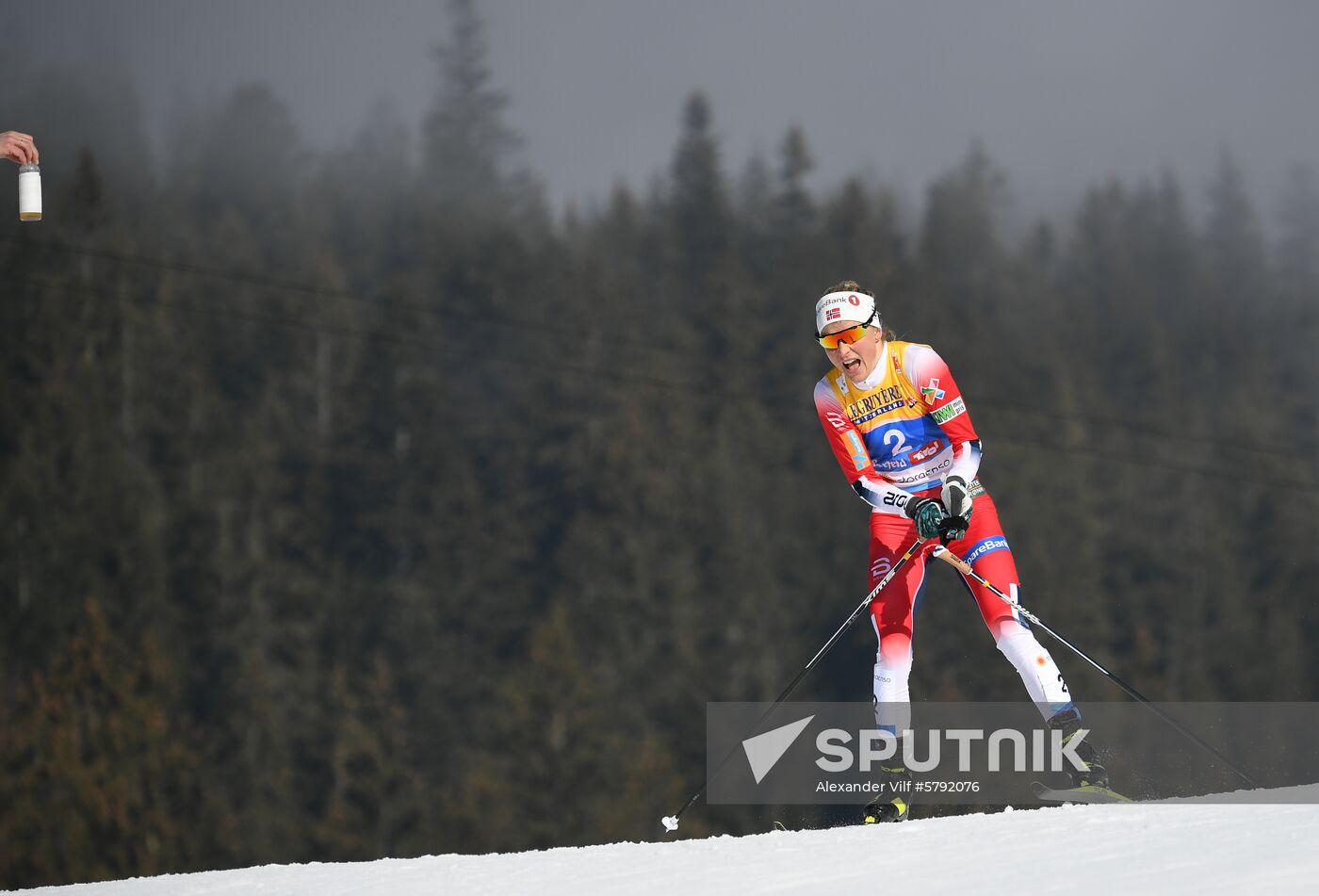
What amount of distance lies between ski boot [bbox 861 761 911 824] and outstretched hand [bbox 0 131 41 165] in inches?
178

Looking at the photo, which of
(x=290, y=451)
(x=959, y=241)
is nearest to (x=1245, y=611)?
(x=959, y=241)

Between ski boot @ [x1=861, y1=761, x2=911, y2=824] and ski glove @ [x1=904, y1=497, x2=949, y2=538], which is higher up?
ski glove @ [x1=904, y1=497, x2=949, y2=538]

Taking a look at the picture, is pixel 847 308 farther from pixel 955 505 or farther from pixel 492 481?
pixel 492 481

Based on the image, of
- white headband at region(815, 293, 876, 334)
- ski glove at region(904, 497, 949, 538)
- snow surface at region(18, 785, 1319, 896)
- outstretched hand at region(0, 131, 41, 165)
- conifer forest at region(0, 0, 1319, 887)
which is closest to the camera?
snow surface at region(18, 785, 1319, 896)

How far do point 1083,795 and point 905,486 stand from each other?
61.4 inches

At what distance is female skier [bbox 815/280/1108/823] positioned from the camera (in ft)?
24.7

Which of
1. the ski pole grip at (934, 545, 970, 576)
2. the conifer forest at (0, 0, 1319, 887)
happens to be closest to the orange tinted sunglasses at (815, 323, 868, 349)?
the ski pole grip at (934, 545, 970, 576)

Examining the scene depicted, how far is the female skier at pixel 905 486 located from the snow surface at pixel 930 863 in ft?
1.75

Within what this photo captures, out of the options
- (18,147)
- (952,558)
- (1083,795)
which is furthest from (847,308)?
(18,147)

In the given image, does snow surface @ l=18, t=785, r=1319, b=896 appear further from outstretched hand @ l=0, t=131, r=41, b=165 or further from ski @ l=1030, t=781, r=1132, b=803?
outstretched hand @ l=0, t=131, r=41, b=165

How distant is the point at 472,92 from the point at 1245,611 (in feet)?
171

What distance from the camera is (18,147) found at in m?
7.09

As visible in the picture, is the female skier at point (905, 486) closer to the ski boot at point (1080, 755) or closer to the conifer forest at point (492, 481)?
the ski boot at point (1080, 755)

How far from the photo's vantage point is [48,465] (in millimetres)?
59344
